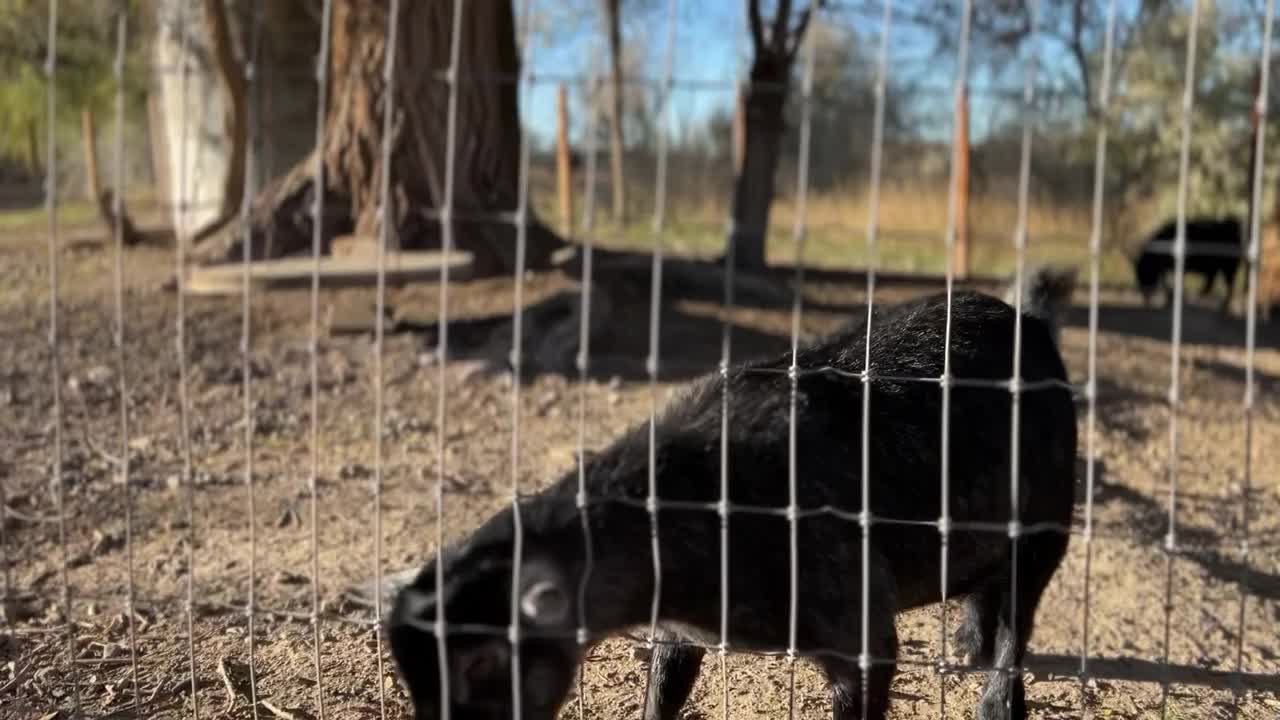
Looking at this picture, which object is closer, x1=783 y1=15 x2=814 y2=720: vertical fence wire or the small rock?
x1=783 y1=15 x2=814 y2=720: vertical fence wire

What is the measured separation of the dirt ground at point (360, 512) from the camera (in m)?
3.76

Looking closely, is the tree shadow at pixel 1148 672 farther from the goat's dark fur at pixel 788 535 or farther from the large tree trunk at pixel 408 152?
the large tree trunk at pixel 408 152

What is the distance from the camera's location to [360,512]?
5562 mm

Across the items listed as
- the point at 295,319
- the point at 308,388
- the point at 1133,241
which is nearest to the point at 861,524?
the point at 308,388

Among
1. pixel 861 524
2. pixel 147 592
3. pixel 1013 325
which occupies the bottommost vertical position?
pixel 147 592

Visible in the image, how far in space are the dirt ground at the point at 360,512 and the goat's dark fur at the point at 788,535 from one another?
12.3 inches

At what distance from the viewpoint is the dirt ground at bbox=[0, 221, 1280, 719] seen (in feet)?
12.3

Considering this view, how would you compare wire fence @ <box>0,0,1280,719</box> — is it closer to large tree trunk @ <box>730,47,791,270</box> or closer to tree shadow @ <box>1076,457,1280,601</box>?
tree shadow @ <box>1076,457,1280,601</box>

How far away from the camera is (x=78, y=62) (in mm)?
13172

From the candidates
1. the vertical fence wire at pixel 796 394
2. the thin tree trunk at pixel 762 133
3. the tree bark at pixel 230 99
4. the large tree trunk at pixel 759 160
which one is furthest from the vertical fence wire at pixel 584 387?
the large tree trunk at pixel 759 160

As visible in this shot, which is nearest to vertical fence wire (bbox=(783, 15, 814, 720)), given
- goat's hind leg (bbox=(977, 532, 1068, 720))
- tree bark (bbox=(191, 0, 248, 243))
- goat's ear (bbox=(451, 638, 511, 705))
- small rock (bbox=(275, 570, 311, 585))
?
goat's ear (bbox=(451, 638, 511, 705))

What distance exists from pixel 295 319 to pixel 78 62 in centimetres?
618

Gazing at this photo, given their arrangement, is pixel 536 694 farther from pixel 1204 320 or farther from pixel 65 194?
pixel 65 194

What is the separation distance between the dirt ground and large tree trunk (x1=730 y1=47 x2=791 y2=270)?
1635 mm
